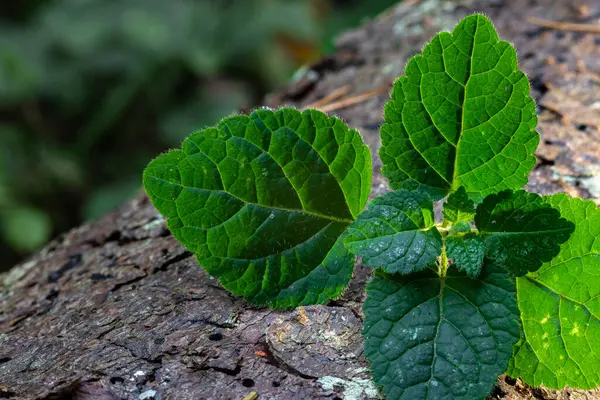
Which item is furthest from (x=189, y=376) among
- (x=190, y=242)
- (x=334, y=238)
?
(x=334, y=238)

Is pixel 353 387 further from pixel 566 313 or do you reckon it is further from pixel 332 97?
pixel 332 97

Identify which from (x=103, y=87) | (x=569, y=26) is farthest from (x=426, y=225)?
(x=103, y=87)

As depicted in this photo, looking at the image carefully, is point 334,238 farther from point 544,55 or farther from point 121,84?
point 121,84

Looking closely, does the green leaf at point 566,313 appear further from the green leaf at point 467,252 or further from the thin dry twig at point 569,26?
the thin dry twig at point 569,26

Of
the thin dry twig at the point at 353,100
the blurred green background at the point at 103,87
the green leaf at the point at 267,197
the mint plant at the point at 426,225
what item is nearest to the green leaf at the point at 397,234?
the mint plant at the point at 426,225

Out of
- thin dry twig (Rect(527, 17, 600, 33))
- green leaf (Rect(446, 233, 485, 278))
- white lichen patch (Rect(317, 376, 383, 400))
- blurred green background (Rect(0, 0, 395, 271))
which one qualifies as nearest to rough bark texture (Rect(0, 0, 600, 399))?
white lichen patch (Rect(317, 376, 383, 400))

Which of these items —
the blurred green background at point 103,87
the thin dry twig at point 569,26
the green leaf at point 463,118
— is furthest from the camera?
the blurred green background at point 103,87

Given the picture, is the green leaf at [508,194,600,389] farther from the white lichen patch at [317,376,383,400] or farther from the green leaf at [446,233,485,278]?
the white lichen patch at [317,376,383,400]
